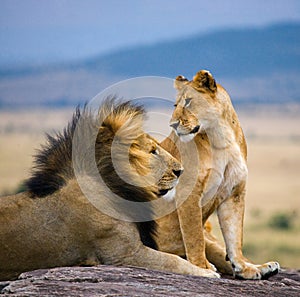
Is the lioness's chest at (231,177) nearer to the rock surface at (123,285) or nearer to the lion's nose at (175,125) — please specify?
the lion's nose at (175,125)

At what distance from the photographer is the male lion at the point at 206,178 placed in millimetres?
6023

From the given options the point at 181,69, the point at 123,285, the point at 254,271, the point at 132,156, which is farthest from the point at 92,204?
the point at 181,69

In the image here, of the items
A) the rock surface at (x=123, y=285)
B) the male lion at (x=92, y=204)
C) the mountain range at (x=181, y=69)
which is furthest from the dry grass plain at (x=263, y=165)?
the mountain range at (x=181, y=69)

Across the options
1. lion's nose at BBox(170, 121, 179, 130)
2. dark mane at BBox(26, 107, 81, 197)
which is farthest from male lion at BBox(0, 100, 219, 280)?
lion's nose at BBox(170, 121, 179, 130)

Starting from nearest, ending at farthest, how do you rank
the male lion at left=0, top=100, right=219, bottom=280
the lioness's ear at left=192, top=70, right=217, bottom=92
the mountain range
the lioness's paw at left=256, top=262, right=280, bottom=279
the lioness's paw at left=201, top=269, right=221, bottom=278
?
1. the male lion at left=0, top=100, right=219, bottom=280
2. the lioness's paw at left=201, top=269, right=221, bottom=278
3. the lioness's paw at left=256, top=262, right=280, bottom=279
4. the lioness's ear at left=192, top=70, right=217, bottom=92
5. the mountain range

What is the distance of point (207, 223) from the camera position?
22.1 ft

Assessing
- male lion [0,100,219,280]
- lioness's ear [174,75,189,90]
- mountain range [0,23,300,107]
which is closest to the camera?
male lion [0,100,219,280]

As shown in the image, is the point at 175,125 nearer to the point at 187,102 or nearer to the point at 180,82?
the point at 187,102

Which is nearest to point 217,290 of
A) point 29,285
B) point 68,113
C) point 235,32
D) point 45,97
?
point 29,285

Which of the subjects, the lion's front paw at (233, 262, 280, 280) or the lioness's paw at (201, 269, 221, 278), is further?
the lion's front paw at (233, 262, 280, 280)

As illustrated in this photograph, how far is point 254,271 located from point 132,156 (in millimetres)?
1074

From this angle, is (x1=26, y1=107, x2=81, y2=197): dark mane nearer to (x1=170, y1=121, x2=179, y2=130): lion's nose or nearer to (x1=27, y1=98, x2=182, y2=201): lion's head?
(x1=27, y1=98, x2=182, y2=201): lion's head

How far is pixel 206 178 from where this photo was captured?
6.09 metres

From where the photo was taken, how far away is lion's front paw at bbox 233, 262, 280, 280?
6.05m
